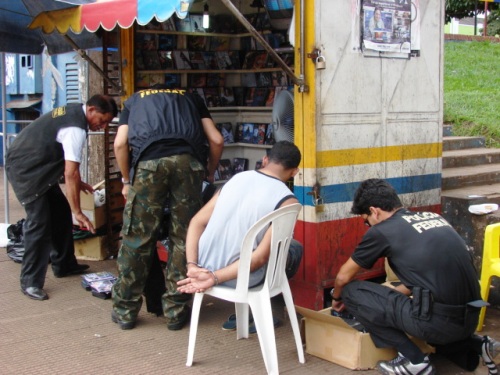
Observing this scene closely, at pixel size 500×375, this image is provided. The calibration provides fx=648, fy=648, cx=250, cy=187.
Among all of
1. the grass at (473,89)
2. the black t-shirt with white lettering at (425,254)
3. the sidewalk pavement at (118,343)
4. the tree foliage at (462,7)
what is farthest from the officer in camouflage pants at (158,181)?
the tree foliage at (462,7)

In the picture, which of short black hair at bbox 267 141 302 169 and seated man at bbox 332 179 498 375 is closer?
seated man at bbox 332 179 498 375

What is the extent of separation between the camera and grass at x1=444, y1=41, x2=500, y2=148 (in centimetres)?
813

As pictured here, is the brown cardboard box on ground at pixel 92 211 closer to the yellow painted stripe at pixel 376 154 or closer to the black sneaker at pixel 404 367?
the yellow painted stripe at pixel 376 154

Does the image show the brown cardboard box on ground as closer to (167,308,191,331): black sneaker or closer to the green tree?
(167,308,191,331): black sneaker

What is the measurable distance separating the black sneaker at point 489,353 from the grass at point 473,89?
4651 millimetres

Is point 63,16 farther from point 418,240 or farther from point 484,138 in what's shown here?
point 484,138

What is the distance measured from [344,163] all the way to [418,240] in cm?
123

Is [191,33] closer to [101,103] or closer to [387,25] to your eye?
[101,103]

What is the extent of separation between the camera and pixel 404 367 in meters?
3.69

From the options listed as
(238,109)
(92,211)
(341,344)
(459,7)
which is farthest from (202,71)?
(459,7)

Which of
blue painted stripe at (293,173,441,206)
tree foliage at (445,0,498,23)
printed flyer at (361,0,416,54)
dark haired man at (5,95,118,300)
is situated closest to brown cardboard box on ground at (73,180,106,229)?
dark haired man at (5,95,118,300)

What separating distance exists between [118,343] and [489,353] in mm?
2310

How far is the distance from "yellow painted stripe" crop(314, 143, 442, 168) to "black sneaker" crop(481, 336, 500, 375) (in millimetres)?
1590

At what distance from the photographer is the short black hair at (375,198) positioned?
3752 millimetres
